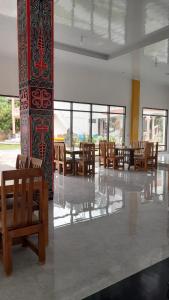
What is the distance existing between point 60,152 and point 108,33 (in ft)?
11.4

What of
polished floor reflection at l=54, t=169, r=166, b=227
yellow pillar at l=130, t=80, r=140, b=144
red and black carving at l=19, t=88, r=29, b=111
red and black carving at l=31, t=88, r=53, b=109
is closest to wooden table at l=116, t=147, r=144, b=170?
polished floor reflection at l=54, t=169, r=166, b=227

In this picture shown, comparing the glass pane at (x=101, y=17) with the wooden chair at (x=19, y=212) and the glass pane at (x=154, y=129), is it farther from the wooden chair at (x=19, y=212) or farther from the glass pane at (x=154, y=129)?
the glass pane at (x=154, y=129)

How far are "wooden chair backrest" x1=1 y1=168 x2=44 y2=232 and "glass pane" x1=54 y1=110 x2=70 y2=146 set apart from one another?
6.90 meters

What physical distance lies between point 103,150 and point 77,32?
3.91m

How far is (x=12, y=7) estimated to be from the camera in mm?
4570

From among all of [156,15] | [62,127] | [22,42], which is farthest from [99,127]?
[22,42]

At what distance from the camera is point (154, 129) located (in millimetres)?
12078

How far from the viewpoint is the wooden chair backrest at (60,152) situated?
691 cm

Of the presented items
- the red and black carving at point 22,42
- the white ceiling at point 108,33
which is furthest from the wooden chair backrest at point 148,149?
the red and black carving at point 22,42

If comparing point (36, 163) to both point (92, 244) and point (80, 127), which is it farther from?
point (80, 127)

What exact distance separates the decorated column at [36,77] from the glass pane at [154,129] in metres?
8.10

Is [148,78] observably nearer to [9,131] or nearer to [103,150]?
[103,150]

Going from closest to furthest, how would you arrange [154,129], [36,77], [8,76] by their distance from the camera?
[36,77] < [8,76] < [154,129]

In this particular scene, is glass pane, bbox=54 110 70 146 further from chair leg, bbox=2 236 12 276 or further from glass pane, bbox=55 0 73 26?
chair leg, bbox=2 236 12 276
